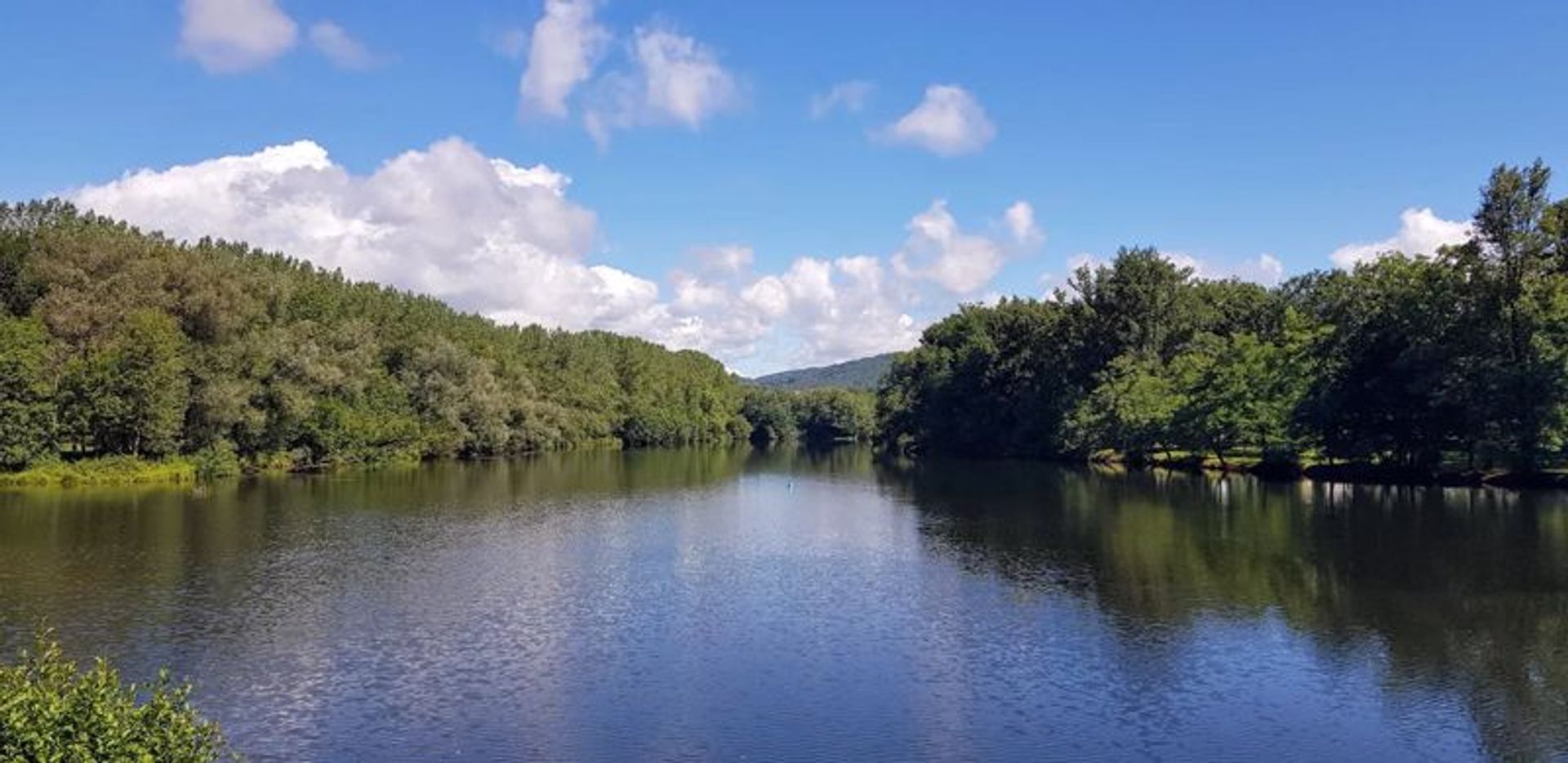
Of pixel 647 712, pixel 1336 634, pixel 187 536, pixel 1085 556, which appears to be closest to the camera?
pixel 647 712

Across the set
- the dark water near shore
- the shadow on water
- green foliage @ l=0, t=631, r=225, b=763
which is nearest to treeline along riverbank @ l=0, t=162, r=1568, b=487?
the shadow on water

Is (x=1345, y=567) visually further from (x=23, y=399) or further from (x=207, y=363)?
(x=207, y=363)

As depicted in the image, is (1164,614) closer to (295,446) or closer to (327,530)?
(327,530)

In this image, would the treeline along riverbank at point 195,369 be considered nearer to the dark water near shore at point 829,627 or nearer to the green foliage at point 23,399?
the green foliage at point 23,399

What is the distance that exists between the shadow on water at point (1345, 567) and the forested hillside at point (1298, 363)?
24.0 feet

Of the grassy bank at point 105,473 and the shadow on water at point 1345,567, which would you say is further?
the grassy bank at point 105,473

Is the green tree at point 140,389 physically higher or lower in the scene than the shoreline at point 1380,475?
higher

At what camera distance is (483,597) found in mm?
A: 37000

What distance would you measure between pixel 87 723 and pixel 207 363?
84690 mm

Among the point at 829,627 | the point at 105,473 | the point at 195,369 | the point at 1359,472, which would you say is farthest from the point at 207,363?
the point at 1359,472

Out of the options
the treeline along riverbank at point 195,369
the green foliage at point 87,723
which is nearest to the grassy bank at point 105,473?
the treeline along riverbank at point 195,369

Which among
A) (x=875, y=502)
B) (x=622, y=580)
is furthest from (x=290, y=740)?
(x=875, y=502)

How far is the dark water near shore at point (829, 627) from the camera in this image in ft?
74.2

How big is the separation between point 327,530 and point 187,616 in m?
21.5
